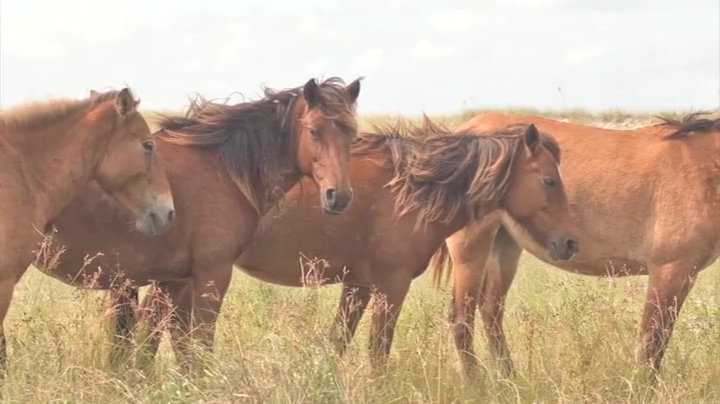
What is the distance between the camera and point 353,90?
6.71m

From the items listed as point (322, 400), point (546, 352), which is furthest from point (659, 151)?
point (322, 400)

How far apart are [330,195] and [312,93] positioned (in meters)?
0.67

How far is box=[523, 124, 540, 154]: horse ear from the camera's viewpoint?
7.20m

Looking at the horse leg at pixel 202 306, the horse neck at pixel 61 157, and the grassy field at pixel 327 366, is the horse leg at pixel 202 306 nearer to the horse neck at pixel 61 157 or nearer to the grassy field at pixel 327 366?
the grassy field at pixel 327 366

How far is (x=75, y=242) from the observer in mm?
5984

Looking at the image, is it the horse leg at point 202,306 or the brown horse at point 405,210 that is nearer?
the horse leg at point 202,306

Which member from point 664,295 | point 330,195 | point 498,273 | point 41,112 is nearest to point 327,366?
point 330,195

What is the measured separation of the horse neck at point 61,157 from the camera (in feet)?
18.6

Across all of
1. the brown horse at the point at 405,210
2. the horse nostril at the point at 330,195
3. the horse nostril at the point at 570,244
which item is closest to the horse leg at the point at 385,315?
the brown horse at the point at 405,210

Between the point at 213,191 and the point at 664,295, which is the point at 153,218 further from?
the point at 664,295

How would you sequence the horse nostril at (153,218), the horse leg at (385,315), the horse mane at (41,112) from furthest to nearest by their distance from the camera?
the horse leg at (385,315) < the horse nostril at (153,218) < the horse mane at (41,112)

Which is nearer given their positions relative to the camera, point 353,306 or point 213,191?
point 213,191

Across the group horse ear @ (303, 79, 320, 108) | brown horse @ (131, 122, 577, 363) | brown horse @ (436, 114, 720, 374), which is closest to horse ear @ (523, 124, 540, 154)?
brown horse @ (131, 122, 577, 363)

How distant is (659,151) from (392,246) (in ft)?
8.00
